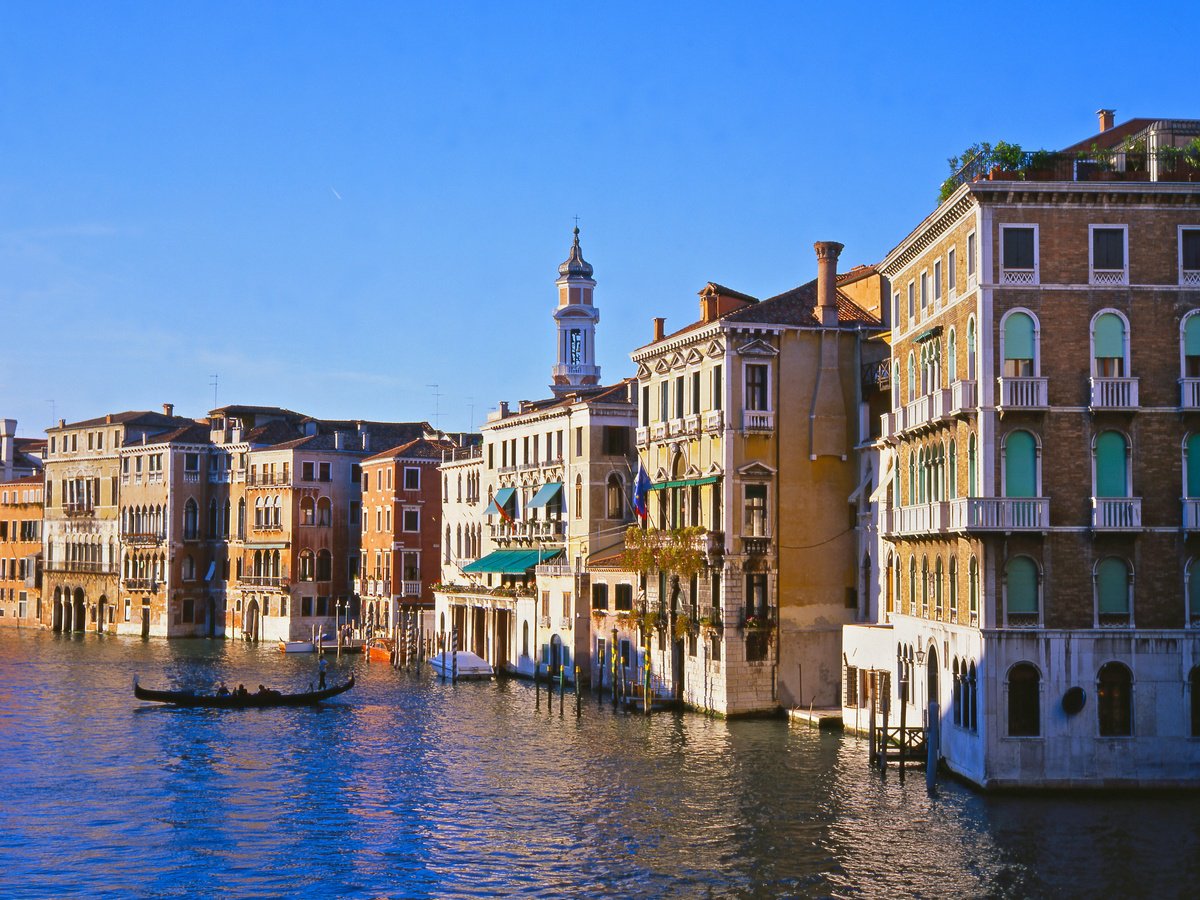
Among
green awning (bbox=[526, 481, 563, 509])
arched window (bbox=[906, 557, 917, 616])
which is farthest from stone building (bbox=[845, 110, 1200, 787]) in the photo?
green awning (bbox=[526, 481, 563, 509])

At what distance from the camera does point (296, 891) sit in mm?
24016

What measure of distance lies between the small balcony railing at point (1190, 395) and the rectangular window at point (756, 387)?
1556 cm

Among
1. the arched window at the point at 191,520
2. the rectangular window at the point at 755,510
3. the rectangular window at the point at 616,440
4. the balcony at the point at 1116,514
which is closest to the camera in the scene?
Answer: the balcony at the point at 1116,514

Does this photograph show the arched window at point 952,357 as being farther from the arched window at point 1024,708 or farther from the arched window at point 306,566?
the arched window at point 306,566

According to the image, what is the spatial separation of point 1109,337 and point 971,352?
2.53 metres

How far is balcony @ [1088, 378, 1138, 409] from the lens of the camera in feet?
94.5

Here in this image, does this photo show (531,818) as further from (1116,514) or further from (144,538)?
(144,538)

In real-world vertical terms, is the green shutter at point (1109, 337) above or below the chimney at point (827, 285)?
below

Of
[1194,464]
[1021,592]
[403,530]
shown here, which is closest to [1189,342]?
[1194,464]

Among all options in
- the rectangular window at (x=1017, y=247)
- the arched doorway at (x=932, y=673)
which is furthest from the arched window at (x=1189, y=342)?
the arched doorway at (x=932, y=673)

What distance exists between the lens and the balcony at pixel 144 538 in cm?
8638

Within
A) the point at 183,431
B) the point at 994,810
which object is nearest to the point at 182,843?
the point at 994,810

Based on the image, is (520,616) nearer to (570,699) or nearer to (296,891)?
(570,699)

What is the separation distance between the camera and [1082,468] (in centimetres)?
2889
